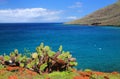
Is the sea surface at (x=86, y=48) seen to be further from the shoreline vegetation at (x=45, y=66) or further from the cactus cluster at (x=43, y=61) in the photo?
the shoreline vegetation at (x=45, y=66)

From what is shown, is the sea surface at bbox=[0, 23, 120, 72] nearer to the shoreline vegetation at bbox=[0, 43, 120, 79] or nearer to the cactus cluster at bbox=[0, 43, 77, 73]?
the cactus cluster at bbox=[0, 43, 77, 73]

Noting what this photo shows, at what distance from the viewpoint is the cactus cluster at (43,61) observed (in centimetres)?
2191

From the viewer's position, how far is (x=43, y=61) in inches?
882

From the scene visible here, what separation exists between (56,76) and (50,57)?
237cm

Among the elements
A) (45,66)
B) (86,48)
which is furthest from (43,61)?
(86,48)

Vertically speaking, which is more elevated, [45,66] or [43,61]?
[43,61]

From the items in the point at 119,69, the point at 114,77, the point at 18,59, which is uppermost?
the point at 18,59

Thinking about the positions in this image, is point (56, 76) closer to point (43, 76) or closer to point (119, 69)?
point (43, 76)

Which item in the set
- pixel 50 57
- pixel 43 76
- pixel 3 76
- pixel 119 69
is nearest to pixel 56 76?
pixel 43 76

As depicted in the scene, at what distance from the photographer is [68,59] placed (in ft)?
75.6

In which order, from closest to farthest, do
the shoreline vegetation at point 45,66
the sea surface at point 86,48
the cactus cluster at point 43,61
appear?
the shoreline vegetation at point 45,66 < the cactus cluster at point 43,61 < the sea surface at point 86,48

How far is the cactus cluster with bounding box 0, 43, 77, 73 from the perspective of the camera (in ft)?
71.9

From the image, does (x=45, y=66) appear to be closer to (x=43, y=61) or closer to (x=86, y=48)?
(x=43, y=61)

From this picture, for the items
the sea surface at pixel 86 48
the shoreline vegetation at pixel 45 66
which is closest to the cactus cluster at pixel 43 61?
the shoreline vegetation at pixel 45 66
